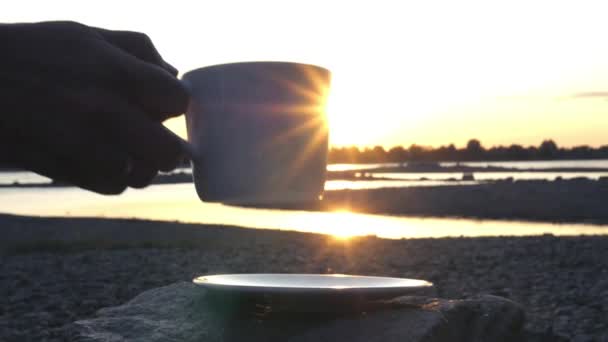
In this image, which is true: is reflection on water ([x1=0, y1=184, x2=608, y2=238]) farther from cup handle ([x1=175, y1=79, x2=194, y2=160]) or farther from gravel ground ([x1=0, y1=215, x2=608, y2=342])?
cup handle ([x1=175, y1=79, x2=194, y2=160])

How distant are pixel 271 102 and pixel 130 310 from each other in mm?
2347

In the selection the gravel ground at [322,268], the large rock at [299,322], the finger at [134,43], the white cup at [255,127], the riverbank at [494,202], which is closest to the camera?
the finger at [134,43]

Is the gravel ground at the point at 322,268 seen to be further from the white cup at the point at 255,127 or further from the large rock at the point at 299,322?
the white cup at the point at 255,127

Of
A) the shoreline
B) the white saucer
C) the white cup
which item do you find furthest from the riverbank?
the white cup

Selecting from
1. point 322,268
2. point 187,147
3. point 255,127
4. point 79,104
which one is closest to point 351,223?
point 322,268

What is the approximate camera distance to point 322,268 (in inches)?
346

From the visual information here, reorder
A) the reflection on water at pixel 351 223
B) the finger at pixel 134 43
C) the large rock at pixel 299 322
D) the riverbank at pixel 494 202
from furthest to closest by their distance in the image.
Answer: the riverbank at pixel 494 202, the reflection on water at pixel 351 223, the large rock at pixel 299 322, the finger at pixel 134 43

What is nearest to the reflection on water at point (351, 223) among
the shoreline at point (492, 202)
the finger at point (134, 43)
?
the shoreline at point (492, 202)

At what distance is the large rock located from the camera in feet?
9.67

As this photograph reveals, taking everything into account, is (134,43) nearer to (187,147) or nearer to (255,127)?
(187,147)

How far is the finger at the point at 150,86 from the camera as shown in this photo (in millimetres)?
1149

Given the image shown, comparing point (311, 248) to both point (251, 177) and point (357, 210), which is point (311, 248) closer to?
point (251, 177)

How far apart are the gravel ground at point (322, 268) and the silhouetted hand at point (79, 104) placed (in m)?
3.50

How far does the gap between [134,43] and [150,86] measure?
0.15m
